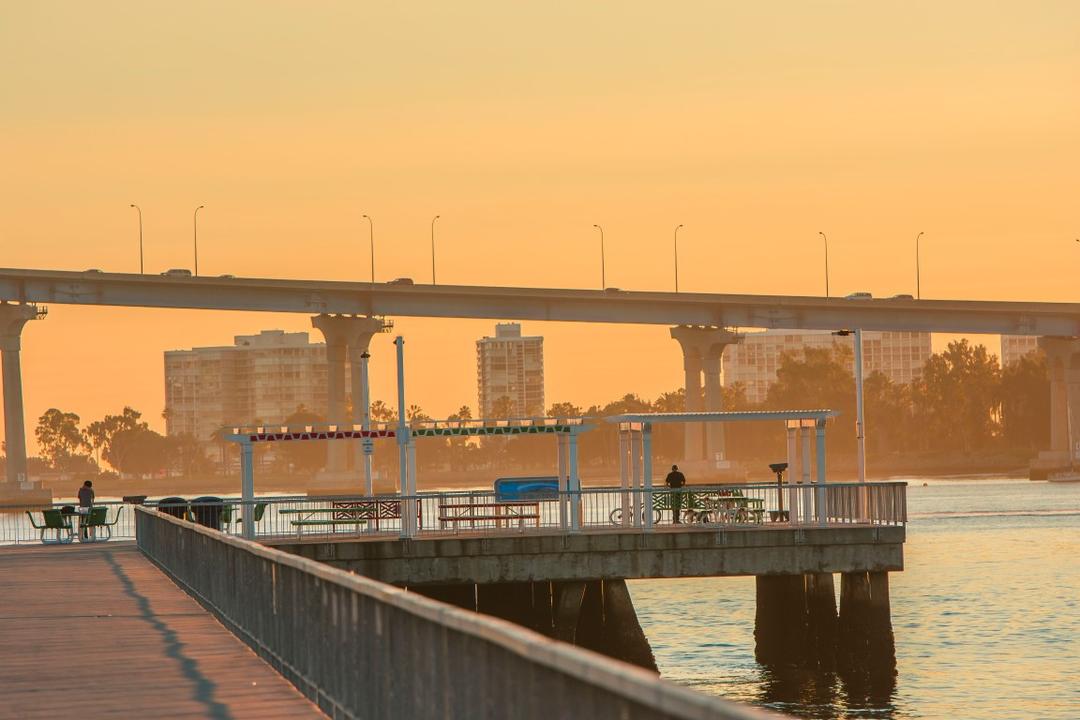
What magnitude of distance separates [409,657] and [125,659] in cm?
759

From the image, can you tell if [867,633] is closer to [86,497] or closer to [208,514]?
[208,514]

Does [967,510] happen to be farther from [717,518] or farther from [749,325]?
[717,518]

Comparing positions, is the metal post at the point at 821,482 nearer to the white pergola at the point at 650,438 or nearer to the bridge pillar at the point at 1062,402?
the white pergola at the point at 650,438

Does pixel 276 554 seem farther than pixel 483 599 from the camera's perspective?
No

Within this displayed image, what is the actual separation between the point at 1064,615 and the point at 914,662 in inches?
533

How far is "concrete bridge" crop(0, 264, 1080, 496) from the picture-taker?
122250 mm

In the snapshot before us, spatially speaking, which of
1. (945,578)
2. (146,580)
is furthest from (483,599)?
(945,578)

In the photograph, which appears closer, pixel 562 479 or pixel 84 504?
pixel 562 479

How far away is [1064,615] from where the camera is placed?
58156mm

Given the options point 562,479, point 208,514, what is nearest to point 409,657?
point 562,479

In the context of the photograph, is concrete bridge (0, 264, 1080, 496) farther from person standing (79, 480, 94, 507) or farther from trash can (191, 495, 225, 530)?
trash can (191, 495, 225, 530)

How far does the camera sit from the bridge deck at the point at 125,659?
1580 centimetres

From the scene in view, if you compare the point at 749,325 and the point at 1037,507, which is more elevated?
the point at 749,325

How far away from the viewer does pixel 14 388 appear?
130250mm
